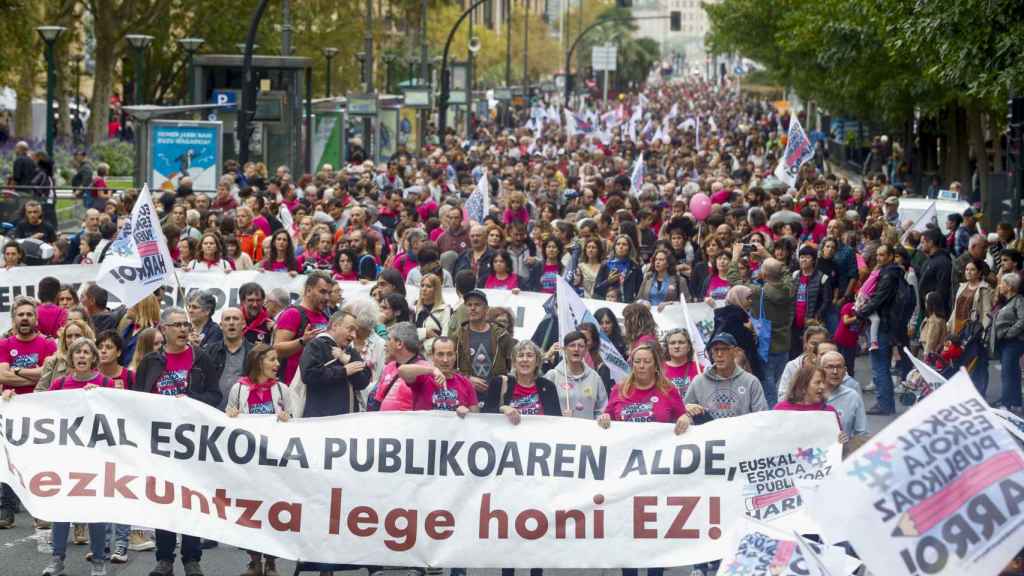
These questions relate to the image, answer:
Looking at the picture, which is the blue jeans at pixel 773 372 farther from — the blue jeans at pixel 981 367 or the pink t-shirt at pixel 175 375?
the pink t-shirt at pixel 175 375

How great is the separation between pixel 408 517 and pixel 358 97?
28182 millimetres

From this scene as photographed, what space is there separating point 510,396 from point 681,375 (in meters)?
1.09

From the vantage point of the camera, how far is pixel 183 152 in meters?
23.1

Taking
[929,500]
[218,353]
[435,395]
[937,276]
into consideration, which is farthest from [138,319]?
[937,276]

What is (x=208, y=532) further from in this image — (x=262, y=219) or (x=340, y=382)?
(x=262, y=219)

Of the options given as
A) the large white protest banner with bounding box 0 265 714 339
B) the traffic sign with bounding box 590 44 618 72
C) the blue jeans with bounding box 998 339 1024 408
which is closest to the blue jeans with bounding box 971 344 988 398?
the blue jeans with bounding box 998 339 1024 408

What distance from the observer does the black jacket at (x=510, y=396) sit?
9250mm

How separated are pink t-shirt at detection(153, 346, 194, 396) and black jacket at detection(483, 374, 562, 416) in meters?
1.60

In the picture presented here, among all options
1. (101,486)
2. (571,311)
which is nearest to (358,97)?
(571,311)

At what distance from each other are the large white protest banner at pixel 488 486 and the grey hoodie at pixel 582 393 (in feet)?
2.41

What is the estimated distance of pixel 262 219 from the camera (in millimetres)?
17797

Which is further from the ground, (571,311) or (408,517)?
(571,311)

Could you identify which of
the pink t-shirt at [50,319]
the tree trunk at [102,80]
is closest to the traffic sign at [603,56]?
the tree trunk at [102,80]

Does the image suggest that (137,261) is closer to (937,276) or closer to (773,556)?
(773,556)
